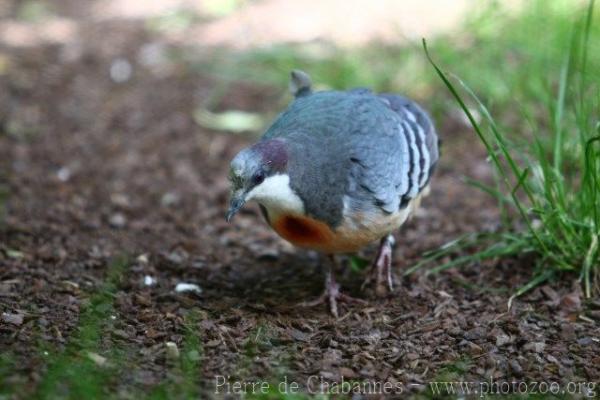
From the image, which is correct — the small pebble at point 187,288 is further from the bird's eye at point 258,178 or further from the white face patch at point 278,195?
the bird's eye at point 258,178

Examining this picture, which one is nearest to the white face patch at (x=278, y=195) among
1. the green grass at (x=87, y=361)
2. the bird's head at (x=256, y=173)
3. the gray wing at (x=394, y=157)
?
the bird's head at (x=256, y=173)

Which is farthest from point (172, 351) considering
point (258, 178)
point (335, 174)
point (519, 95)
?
point (519, 95)

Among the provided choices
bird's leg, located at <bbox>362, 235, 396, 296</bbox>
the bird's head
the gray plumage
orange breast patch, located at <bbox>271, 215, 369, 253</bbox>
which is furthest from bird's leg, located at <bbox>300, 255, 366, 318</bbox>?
the bird's head

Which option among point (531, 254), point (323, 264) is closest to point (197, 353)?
point (323, 264)

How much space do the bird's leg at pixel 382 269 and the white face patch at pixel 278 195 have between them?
2.66 feet

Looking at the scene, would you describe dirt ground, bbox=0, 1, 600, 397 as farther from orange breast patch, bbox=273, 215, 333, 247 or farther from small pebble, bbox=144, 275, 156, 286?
orange breast patch, bbox=273, 215, 333, 247

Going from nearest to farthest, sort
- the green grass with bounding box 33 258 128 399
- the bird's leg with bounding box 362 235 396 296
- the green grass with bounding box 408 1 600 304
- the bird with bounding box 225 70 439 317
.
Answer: the green grass with bounding box 33 258 128 399, the bird with bounding box 225 70 439 317, the green grass with bounding box 408 1 600 304, the bird's leg with bounding box 362 235 396 296

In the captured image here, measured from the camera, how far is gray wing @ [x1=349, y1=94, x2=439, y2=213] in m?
4.20

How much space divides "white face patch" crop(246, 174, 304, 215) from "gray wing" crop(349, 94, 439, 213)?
283 millimetres

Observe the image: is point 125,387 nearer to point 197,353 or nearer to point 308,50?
point 197,353

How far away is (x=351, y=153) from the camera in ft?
13.8

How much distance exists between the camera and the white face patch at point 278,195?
393 cm

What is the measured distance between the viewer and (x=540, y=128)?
20.6ft

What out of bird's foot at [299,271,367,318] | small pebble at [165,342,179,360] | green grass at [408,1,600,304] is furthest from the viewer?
bird's foot at [299,271,367,318]
